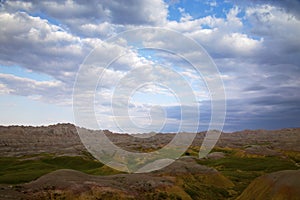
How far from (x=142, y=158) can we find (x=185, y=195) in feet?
189

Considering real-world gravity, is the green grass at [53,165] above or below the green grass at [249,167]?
above

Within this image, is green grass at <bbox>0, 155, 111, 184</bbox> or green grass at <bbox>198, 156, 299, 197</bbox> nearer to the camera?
green grass at <bbox>198, 156, 299, 197</bbox>

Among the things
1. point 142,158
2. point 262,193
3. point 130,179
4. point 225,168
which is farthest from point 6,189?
point 225,168

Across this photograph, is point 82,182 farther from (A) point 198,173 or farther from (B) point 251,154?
(B) point 251,154

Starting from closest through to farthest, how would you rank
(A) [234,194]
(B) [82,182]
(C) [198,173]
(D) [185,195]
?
(B) [82,182] < (D) [185,195] < (A) [234,194] < (C) [198,173]

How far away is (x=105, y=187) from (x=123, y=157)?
65.9 m

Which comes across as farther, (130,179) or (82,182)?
(130,179)

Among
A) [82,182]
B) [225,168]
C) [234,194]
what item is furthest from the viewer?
[225,168]

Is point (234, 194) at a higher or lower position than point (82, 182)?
lower

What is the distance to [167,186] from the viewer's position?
4769cm

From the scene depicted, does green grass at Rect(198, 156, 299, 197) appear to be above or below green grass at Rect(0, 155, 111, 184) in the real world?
below

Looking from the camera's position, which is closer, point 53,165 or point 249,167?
point 53,165

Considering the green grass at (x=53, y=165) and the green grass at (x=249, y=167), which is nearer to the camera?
the green grass at (x=249, y=167)

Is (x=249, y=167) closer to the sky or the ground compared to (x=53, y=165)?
closer to the ground
